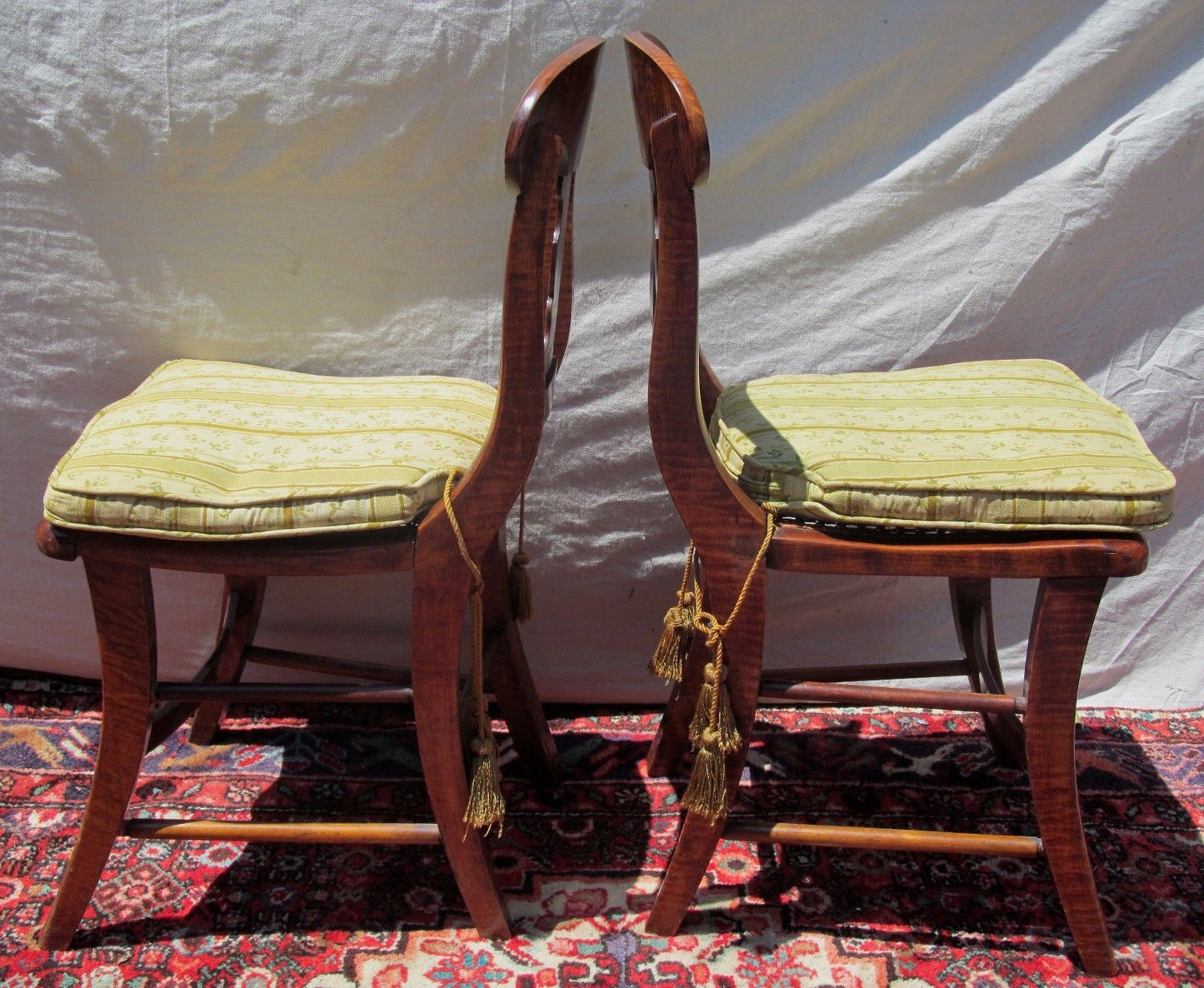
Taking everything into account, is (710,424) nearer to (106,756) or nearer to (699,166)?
(699,166)

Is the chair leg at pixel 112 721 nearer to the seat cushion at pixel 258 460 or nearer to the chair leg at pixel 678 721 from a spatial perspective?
the seat cushion at pixel 258 460

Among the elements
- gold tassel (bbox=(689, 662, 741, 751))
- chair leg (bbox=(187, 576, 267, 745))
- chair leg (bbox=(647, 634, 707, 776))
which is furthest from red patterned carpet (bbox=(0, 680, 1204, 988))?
gold tassel (bbox=(689, 662, 741, 751))

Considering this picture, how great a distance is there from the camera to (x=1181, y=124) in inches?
65.7

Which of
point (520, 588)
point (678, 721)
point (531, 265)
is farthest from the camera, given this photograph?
point (678, 721)

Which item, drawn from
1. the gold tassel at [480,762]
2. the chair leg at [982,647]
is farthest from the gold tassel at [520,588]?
the chair leg at [982,647]

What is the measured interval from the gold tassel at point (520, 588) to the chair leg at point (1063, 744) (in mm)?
668

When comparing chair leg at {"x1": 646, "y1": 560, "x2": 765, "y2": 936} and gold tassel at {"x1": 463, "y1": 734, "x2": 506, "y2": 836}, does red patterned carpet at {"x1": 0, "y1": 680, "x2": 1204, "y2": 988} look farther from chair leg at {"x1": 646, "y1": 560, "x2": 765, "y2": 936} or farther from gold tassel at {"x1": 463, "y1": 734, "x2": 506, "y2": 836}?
gold tassel at {"x1": 463, "y1": 734, "x2": 506, "y2": 836}

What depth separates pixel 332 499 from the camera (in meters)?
1.25

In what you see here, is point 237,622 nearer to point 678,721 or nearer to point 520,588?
point 520,588

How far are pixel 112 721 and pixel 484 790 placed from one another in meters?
0.46

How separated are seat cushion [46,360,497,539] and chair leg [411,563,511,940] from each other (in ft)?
0.37

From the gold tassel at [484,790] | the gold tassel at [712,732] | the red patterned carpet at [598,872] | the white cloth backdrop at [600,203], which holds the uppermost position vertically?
the white cloth backdrop at [600,203]

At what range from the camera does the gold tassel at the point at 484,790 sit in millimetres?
1423

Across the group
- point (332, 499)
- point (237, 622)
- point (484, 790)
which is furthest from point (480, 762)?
point (237, 622)
